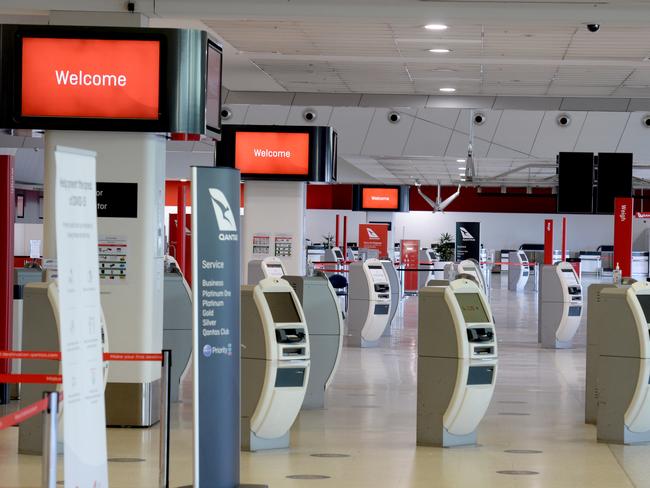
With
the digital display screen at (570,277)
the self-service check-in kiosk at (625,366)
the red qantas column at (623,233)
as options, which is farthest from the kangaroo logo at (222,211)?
the digital display screen at (570,277)

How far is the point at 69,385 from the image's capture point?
4.36m

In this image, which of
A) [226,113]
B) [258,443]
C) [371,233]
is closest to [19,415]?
[258,443]

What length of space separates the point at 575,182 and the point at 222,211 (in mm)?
9658

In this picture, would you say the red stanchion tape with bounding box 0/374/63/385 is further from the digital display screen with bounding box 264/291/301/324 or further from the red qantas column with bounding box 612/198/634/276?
the red qantas column with bounding box 612/198/634/276

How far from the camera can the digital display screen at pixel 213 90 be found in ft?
28.7

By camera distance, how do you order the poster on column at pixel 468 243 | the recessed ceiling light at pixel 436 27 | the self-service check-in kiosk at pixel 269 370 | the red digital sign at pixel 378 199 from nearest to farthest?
the self-service check-in kiosk at pixel 269 370 < the recessed ceiling light at pixel 436 27 < the poster on column at pixel 468 243 < the red digital sign at pixel 378 199

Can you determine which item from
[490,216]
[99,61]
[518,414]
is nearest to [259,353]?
[99,61]

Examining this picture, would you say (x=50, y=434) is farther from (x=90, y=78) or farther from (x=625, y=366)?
(x=625, y=366)

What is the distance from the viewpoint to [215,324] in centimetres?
592

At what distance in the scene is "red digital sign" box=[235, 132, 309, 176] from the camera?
15539 mm

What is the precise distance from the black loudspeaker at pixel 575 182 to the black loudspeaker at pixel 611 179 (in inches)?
4.0

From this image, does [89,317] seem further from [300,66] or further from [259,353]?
[300,66]

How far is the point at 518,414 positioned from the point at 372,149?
12.8 m

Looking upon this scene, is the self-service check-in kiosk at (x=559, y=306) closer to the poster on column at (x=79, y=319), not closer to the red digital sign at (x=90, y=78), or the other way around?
the red digital sign at (x=90, y=78)
